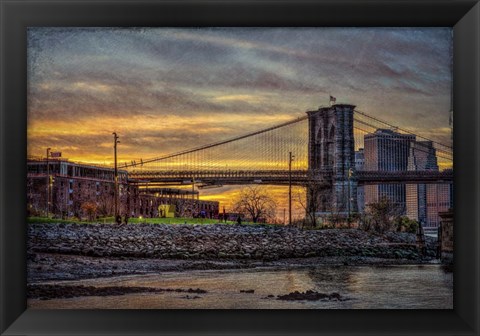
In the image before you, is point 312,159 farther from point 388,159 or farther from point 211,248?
point 211,248

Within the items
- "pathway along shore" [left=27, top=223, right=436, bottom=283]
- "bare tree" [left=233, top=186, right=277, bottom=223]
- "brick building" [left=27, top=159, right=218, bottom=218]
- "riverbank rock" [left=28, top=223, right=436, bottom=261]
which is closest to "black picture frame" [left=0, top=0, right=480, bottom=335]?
"brick building" [left=27, top=159, right=218, bottom=218]

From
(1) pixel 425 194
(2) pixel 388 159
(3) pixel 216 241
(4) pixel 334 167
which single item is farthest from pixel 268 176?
(1) pixel 425 194

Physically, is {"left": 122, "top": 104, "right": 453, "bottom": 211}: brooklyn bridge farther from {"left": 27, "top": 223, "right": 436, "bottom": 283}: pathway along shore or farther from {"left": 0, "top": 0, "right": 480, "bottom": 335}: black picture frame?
{"left": 0, "top": 0, "right": 480, "bottom": 335}: black picture frame

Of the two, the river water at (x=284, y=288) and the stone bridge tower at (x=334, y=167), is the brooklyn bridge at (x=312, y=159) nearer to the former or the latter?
the stone bridge tower at (x=334, y=167)

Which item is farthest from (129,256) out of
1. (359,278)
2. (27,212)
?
(359,278)

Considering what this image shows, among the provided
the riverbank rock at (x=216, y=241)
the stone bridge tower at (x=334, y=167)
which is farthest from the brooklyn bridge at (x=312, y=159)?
the riverbank rock at (x=216, y=241)
